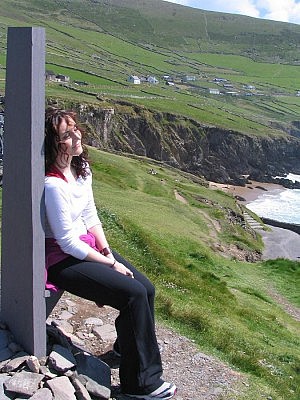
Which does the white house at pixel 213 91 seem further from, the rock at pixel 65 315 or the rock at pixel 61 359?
the rock at pixel 61 359

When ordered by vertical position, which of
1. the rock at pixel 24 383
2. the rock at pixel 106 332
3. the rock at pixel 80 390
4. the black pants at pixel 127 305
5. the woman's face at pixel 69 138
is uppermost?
the woman's face at pixel 69 138

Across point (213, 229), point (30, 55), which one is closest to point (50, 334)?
point (30, 55)

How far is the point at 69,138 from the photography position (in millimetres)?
7039

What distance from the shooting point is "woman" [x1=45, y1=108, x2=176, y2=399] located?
6.85m

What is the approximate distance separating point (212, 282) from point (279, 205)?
61.0 meters

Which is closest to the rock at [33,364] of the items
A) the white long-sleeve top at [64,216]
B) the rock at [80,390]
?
the rock at [80,390]

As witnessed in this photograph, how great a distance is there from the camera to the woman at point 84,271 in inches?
270

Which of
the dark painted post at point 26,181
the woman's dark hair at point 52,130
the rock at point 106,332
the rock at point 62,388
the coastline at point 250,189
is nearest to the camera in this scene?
the rock at point 62,388

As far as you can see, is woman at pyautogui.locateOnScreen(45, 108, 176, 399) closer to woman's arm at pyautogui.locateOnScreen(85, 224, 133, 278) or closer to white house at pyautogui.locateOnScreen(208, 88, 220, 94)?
woman's arm at pyautogui.locateOnScreen(85, 224, 133, 278)

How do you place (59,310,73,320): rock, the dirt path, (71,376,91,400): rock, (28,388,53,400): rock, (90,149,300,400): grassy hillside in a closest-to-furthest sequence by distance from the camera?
1. (28,388,53,400): rock
2. (71,376,91,400): rock
3. the dirt path
4. (59,310,73,320): rock
5. (90,149,300,400): grassy hillside

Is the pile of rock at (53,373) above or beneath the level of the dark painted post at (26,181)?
beneath

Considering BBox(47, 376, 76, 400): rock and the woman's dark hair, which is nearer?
BBox(47, 376, 76, 400): rock

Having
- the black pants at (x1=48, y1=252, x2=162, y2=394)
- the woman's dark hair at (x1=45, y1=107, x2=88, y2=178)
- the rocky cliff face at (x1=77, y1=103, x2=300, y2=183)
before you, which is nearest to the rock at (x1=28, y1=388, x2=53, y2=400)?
the black pants at (x1=48, y1=252, x2=162, y2=394)

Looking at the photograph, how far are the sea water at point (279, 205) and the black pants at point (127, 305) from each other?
205 feet
